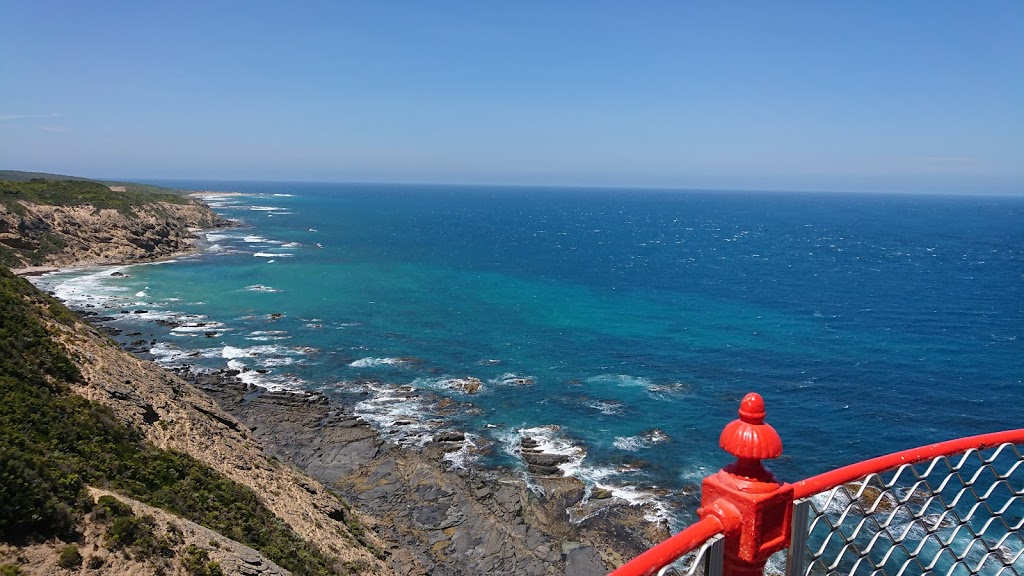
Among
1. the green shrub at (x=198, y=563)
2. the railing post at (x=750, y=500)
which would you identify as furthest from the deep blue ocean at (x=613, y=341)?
the railing post at (x=750, y=500)

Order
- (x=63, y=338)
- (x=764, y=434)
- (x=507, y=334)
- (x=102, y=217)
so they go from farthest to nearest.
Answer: (x=102, y=217) → (x=507, y=334) → (x=63, y=338) → (x=764, y=434)

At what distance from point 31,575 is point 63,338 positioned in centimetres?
1519

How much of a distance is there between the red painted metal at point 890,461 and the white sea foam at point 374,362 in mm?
40696

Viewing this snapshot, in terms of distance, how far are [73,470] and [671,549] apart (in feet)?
54.9

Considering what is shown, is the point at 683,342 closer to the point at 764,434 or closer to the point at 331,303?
the point at 331,303

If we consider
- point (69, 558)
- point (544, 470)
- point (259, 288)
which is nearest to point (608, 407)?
point (544, 470)

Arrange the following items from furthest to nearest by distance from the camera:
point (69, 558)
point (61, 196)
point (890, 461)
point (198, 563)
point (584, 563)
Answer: point (61, 196) → point (584, 563) → point (198, 563) → point (69, 558) → point (890, 461)

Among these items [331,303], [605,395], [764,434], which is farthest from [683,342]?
[764,434]

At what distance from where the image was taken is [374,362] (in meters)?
43.4

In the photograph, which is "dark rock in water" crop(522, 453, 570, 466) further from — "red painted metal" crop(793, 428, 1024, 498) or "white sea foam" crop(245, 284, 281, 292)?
"white sea foam" crop(245, 284, 281, 292)

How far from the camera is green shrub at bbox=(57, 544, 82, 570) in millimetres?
11625

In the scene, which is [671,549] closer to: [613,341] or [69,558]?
[69,558]

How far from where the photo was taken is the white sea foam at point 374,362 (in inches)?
1683

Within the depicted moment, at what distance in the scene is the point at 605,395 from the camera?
125 feet
